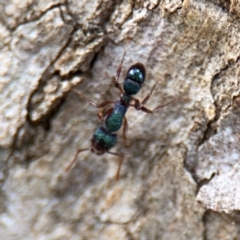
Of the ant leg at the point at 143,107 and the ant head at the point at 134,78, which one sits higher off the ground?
the ant head at the point at 134,78

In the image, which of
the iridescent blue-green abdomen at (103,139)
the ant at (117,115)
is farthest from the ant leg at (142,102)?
the iridescent blue-green abdomen at (103,139)

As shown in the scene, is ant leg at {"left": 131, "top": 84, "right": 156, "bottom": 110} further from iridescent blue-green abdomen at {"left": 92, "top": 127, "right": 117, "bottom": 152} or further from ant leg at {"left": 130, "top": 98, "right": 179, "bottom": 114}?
iridescent blue-green abdomen at {"left": 92, "top": 127, "right": 117, "bottom": 152}

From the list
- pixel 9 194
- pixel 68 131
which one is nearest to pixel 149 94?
pixel 68 131

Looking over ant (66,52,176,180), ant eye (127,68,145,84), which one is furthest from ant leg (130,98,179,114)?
ant eye (127,68,145,84)

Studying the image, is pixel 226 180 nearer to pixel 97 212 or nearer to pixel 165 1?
pixel 97 212

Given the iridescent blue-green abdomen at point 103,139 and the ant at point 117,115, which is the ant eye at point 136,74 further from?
the iridescent blue-green abdomen at point 103,139

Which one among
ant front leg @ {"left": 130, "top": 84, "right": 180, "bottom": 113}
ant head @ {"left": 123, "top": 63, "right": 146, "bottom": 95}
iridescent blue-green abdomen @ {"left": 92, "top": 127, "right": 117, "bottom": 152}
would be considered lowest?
iridescent blue-green abdomen @ {"left": 92, "top": 127, "right": 117, "bottom": 152}
